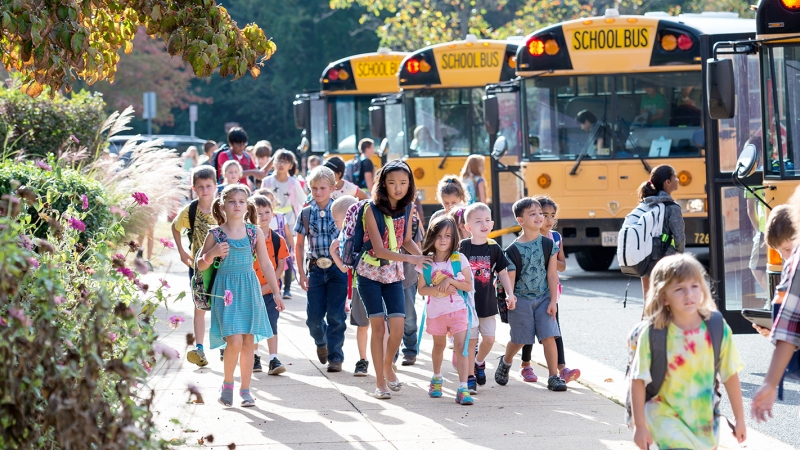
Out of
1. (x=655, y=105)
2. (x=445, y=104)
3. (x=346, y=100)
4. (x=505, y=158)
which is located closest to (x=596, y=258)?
(x=505, y=158)

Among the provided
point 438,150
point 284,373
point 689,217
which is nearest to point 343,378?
point 284,373

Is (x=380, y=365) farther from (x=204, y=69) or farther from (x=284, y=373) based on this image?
(x=204, y=69)

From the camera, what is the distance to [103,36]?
700 centimetres

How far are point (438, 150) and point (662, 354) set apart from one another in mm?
12824

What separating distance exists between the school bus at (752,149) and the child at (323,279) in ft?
8.36

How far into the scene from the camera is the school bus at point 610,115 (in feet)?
43.2

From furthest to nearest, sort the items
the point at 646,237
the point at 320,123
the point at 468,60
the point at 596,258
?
1. the point at 320,123
2. the point at 468,60
3. the point at 596,258
4. the point at 646,237

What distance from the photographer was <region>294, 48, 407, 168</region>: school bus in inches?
770

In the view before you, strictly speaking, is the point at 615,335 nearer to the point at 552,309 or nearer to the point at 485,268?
the point at 552,309

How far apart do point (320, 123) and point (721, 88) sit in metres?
12.9

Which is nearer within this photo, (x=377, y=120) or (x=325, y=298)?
(x=325, y=298)

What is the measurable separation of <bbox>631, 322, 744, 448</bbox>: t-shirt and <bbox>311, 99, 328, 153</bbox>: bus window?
16.0 meters

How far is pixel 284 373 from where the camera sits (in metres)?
8.20

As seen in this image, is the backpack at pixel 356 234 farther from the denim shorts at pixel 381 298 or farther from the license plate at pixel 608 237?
the license plate at pixel 608 237
